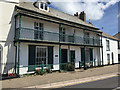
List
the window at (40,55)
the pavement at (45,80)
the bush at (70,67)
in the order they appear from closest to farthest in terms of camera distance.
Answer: the pavement at (45,80) → the window at (40,55) → the bush at (70,67)

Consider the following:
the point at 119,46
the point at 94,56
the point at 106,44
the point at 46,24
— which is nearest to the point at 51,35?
the point at 46,24

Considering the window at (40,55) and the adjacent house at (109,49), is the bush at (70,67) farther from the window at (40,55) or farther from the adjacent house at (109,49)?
the adjacent house at (109,49)

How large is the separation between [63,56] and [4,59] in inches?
266

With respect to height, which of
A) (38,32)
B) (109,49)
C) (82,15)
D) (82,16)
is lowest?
(109,49)

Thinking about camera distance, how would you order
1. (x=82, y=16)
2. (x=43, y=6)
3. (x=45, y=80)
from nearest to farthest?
(x=45, y=80), (x=43, y=6), (x=82, y=16)

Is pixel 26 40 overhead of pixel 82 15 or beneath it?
beneath

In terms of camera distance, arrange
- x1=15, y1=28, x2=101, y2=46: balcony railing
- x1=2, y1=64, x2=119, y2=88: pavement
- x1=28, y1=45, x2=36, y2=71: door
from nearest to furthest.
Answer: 1. x1=2, y1=64, x2=119, y2=88: pavement
2. x1=15, y1=28, x2=101, y2=46: balcony railing
3. x1=28, y1=45, x2=36, y2=71: door

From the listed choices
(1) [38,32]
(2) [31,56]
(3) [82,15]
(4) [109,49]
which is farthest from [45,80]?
(3) [82,15]

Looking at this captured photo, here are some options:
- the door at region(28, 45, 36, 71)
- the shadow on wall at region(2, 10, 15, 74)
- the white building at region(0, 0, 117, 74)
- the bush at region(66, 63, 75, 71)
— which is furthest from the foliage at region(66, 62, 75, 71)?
the shadow on wall at region(2, 10, 15, 74)

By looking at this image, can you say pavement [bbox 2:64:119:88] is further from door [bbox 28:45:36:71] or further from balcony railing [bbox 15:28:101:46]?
balcony railing [bbox 15:28:101:46]

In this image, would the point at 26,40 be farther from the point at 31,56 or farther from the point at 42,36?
the point at 42,36

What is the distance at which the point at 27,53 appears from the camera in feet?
32.7

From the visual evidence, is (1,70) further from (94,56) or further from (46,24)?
(94,56)

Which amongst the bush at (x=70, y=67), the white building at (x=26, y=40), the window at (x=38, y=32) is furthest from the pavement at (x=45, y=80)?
the window at (x=38, y=32)
